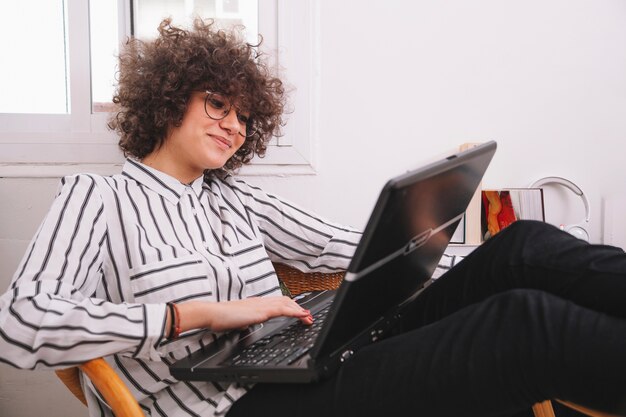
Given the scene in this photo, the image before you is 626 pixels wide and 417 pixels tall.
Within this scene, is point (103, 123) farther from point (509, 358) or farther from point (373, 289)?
point (509, 358)

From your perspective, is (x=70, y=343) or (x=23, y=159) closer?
(x=70, y=343)

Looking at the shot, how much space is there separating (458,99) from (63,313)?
1233mm

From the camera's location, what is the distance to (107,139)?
63.4 inches

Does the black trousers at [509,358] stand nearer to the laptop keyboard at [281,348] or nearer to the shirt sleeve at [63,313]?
the laptop keyboard at [281,348]

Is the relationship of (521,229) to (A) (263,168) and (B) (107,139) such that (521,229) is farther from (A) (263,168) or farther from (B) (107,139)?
(B) (107,139)

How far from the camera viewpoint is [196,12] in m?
1.64

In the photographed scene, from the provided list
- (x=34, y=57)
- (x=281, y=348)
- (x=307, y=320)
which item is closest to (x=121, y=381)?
(x=281, y=348)

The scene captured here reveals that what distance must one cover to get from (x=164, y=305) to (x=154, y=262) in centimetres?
16

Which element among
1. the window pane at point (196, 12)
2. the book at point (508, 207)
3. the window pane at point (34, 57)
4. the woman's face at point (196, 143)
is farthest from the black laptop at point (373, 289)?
the window pane at point (34, 57)

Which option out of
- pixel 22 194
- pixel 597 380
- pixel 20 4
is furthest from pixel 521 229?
pixel 20 4

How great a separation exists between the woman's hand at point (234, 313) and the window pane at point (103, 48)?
0.92 metres

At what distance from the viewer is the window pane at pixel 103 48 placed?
164cm

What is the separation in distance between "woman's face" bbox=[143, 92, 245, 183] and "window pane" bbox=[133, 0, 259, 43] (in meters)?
0.48

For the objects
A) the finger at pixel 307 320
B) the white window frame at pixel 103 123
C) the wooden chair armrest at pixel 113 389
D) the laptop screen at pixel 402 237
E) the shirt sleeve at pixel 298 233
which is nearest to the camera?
the laptop screen at pixel 402 237
